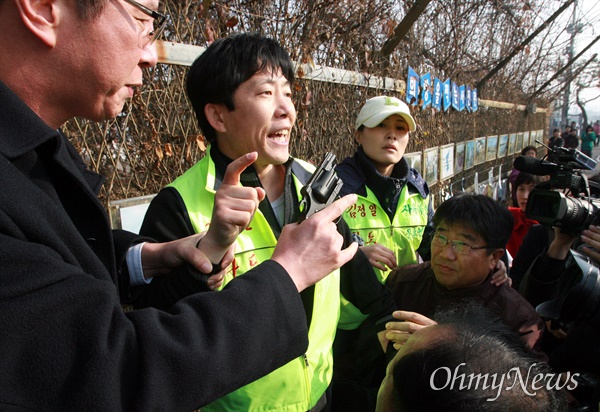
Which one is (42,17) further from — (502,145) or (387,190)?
(502,145)

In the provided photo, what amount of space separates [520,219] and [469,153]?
17.6 ft

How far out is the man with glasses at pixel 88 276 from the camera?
66cm

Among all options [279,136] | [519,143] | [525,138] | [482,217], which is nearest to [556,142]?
[519,143]

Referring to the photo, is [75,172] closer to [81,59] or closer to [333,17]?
[81,59]

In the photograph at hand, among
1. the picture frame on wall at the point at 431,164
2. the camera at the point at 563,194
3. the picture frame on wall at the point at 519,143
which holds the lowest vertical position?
the picture frame on wall at the point at 519,143

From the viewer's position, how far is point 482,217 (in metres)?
1.98

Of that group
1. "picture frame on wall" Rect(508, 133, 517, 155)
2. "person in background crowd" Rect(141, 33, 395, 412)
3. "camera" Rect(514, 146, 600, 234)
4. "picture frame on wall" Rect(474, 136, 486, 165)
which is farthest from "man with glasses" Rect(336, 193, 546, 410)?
"picture frame on wall" Rect(508, 133, 517, 155)

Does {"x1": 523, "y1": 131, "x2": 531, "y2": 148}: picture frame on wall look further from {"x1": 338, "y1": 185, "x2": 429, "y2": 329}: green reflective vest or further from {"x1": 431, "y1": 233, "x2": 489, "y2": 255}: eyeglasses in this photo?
{"x1": 431, "y1": 233, "x2": 489, "y2": 255}: eyeglasses

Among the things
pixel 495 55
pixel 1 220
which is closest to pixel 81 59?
pixel 1 220

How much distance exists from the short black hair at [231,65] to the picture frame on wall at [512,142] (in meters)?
12.1

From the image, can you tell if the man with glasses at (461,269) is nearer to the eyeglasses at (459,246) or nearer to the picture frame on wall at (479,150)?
the eyeglasses at (459,246)

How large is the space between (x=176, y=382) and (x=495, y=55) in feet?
35.0

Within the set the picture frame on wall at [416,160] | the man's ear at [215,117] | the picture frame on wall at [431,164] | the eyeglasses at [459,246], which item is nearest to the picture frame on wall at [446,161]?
the picture frame on wall at [431,164]

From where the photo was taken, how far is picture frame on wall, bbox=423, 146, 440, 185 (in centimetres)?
570
